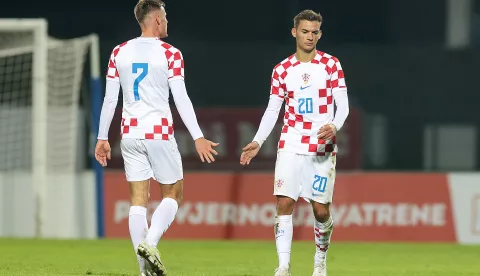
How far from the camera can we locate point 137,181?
672 centimetres

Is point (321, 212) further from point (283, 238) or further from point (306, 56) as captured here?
point (306, 56)

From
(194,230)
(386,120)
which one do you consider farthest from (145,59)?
(386,120)

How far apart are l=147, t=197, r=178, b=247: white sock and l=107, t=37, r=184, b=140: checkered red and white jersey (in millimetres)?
383

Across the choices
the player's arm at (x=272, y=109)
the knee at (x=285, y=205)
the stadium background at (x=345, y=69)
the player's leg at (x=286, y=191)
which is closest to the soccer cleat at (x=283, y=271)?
the player's leg at (x=286, y=191)

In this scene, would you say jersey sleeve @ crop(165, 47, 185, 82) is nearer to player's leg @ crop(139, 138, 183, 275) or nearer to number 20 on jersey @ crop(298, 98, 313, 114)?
player's leg @ crop(139, 138, 183, 275)

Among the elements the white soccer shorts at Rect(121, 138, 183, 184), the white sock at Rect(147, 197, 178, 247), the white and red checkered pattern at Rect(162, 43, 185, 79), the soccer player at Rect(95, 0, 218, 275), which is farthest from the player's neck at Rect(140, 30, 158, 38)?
the white sock at Rect(147, 197, 178, 247)

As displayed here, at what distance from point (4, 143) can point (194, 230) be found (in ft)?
8.67

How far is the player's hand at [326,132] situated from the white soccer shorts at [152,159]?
851 mm

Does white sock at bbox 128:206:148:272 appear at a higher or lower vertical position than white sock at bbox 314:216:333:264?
higher

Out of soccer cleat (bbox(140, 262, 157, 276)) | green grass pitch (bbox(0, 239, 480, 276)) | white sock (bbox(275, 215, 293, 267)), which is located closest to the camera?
soccer cleat (bbox(140, 262, 157, 276))

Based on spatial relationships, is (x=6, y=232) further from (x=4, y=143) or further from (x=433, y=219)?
(x=433, y=219)

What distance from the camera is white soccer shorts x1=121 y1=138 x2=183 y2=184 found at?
6.70m

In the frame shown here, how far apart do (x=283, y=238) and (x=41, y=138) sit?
6.29 meters

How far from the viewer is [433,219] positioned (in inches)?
491
